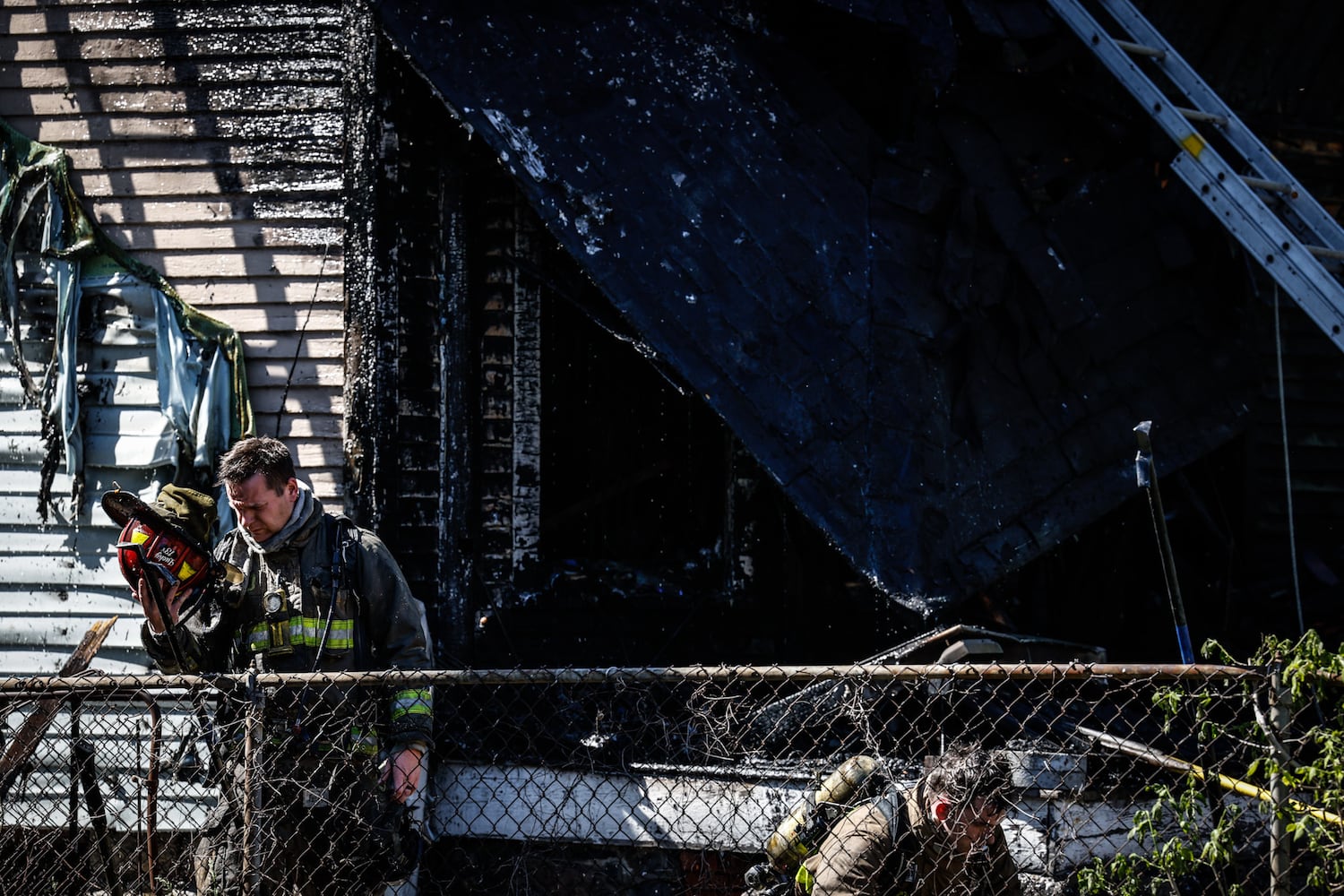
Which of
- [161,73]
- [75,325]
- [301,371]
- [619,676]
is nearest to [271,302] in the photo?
[301,371]

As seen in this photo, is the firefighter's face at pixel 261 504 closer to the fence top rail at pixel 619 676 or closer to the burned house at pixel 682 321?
the fence top rail at pixel 619 676

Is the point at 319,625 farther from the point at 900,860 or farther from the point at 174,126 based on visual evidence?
the point at 174,126

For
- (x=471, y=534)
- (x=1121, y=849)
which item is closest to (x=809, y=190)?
(x=471, y=534)

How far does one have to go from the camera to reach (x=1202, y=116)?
5680 millimetres

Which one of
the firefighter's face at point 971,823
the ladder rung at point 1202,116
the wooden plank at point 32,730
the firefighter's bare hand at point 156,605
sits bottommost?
the firefighter's face at point 971,823

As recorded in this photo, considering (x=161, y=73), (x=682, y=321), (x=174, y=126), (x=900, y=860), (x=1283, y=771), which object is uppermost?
(x=161, y=73)

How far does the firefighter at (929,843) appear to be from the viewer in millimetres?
3771

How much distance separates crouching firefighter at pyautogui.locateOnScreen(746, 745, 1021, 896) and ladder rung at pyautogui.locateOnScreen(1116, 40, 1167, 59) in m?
Answer: 3.72

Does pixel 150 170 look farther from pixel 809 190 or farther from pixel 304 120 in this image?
pixel 809 190

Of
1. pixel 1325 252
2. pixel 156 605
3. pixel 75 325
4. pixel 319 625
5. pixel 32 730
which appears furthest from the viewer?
pixel 75 325

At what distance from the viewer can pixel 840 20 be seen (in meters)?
6.04

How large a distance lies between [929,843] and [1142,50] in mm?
4170

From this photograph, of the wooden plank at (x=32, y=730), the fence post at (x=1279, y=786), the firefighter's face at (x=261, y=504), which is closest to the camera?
the fence post at (x=1279, y=786)

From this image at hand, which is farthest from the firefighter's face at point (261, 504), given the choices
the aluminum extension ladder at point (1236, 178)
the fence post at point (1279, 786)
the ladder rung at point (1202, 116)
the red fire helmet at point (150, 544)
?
the ladder rung at point (1202, 116)
